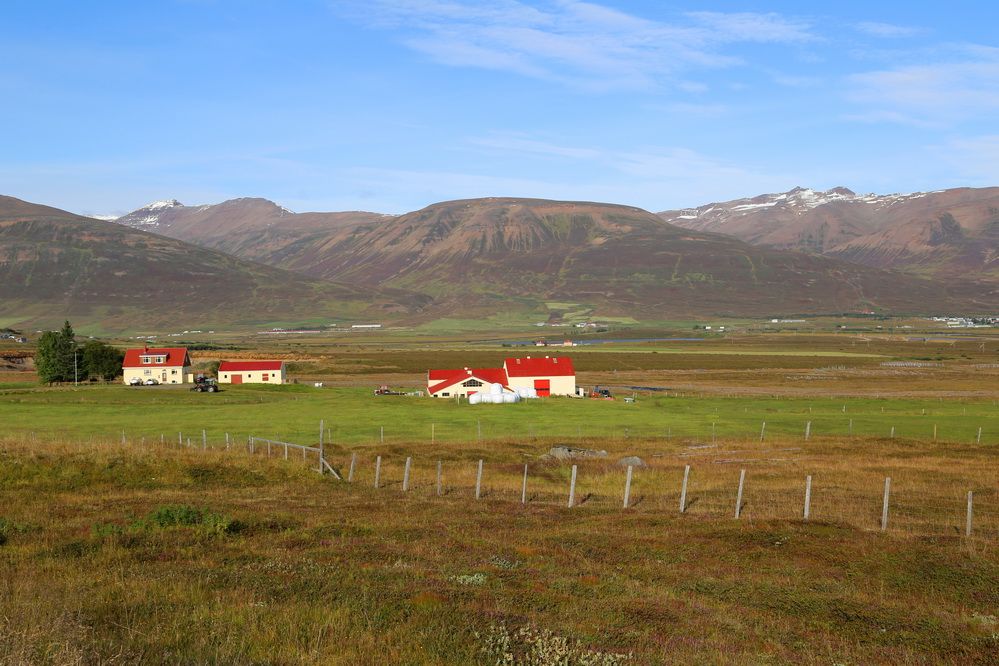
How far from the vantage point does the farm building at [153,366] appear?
11444 centimetres

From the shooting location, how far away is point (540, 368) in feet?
341

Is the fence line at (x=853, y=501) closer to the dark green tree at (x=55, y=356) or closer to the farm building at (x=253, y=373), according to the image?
the farm building at (x=253, y=373)

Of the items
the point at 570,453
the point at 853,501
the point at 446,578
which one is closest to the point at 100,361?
the point at 570,453

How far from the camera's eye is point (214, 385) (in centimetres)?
10075

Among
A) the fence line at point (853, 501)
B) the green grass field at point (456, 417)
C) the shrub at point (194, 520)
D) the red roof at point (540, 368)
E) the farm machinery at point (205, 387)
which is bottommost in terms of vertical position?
the farm machinery at point (205, 387)

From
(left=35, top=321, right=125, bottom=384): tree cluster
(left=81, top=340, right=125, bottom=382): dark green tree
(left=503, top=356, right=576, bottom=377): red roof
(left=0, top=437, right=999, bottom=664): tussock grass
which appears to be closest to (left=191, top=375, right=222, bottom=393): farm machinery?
(left=35, top=321, right=125, bottom=384): tree cluster

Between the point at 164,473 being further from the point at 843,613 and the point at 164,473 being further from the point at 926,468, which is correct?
the point at 926,468

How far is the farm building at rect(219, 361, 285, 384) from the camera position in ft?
372

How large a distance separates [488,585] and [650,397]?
82145 mm

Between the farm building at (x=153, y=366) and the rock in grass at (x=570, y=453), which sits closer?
the rock in grass at (x=570, y=453)

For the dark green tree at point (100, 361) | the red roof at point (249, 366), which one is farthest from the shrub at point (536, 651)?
the dark green tree at point (100, 361)

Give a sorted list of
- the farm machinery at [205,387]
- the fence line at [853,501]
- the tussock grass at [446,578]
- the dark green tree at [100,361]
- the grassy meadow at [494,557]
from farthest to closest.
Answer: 1. the dark green tree at [100,361]
2. the farm machinery at [205,387]
3. the fence line at [853,501]
4. the grassy meadow at [494,557]
5. the tussock grass at [446,578]

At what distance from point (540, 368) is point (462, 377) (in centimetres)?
1099

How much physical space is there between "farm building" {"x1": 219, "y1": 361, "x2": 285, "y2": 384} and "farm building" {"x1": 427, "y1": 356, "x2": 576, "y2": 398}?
75.3 feet
